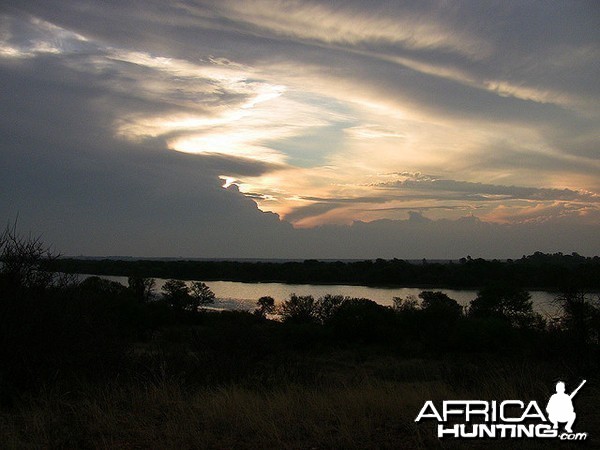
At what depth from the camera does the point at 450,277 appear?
75812 mm

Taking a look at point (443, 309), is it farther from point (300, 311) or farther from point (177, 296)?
point (177, 296)

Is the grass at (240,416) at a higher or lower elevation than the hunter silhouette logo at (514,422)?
lower

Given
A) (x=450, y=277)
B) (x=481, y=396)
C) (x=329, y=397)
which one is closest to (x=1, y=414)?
(x=329, y=397)

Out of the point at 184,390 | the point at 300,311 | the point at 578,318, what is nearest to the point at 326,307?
the point at 300,311

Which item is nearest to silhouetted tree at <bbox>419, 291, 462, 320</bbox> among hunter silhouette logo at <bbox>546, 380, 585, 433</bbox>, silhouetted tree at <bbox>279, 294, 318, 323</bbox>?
silhouetted tree at <bbox>279, 294, 318, 323</bbox>

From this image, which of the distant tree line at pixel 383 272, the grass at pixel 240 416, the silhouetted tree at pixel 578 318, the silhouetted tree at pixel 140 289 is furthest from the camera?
the distant tree line at pixel 383 272

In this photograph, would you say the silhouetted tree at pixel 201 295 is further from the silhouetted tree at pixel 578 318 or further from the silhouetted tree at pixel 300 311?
the silhouetted tree at pixel 578 318

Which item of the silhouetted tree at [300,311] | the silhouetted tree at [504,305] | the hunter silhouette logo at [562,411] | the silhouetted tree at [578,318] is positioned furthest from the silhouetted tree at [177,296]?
the hunter silhouette logo at [562,411]

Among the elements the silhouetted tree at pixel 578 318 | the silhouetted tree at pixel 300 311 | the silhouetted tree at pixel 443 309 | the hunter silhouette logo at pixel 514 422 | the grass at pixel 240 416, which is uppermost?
the silhouetted tree at pixel 578 318

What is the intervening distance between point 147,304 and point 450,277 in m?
48.5

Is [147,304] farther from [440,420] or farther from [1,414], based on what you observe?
[440,420]

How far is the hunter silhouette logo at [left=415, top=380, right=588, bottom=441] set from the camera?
17.3ft

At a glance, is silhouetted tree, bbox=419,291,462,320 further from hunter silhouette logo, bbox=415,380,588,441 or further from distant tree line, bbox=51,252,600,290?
hunter silhouette logo, bbox=415,380,588,441

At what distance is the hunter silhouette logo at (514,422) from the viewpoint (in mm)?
5258
